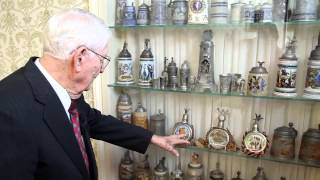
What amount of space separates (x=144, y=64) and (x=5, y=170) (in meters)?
0.87

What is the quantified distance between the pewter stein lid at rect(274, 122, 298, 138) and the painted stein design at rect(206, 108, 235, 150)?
23 cm

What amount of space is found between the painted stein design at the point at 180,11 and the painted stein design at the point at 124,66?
322 mm

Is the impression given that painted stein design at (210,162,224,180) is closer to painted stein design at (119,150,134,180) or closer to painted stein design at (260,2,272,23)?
painted stein design at (119,150,134,180)

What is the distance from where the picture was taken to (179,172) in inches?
64.6

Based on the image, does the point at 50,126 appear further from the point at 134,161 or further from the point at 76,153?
the point at 134,161

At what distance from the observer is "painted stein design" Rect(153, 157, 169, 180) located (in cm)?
165

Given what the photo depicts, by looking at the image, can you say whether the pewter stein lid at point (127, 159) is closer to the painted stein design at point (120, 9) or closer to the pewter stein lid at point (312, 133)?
the painted stein design at point (120, 9)

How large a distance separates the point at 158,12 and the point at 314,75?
77 cm

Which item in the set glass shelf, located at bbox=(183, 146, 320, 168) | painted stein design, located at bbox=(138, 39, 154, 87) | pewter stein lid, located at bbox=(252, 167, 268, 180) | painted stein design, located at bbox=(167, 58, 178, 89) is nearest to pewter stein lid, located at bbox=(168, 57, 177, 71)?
painted stein design, located at bbox=(167, 58, 178, 89)

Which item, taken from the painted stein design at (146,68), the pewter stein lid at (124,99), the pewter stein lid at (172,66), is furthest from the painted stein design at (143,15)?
the pewter stein lid at (124,99)

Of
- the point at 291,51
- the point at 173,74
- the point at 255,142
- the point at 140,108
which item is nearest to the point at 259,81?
the point at 291,51

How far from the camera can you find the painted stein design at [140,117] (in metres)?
1.67

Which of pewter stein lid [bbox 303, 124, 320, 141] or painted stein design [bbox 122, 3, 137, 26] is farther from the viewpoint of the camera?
painted stein design [bbox 122, 3, 137, 26]

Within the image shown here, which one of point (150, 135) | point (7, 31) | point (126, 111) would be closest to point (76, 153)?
point (150, 135)
